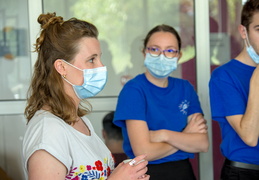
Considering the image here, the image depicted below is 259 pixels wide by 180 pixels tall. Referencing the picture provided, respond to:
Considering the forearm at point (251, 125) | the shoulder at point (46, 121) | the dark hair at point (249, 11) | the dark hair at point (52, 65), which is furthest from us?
the dark hair at point (249, 11)

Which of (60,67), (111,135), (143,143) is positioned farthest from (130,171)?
(111,135)

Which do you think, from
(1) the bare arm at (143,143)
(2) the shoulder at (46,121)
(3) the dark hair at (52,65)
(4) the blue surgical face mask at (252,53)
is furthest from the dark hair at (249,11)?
(2) the shoulder at (46,121)

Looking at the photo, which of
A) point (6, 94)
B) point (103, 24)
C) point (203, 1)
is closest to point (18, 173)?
point (6, 94)

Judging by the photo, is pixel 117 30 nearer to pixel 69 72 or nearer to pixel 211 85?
pixel 211 85

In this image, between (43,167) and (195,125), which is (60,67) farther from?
(195,125)

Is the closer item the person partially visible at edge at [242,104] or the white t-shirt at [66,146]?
the white t-shirt at [66,146]

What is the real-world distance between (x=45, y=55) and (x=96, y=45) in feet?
0.78

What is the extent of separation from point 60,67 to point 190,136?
3.38ft

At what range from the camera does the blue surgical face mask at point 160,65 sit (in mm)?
2330

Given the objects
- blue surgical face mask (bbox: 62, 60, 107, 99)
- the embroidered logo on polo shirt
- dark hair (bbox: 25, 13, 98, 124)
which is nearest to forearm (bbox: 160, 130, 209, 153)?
the embroidered logo on polo shirt

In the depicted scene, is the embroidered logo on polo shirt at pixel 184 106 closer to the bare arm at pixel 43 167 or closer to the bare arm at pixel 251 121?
the bare arm at pixel 251 121

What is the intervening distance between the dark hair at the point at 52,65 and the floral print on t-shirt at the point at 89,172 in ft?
0.68

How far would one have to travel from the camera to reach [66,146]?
56.4 inches

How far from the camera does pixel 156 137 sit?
7.23ft
